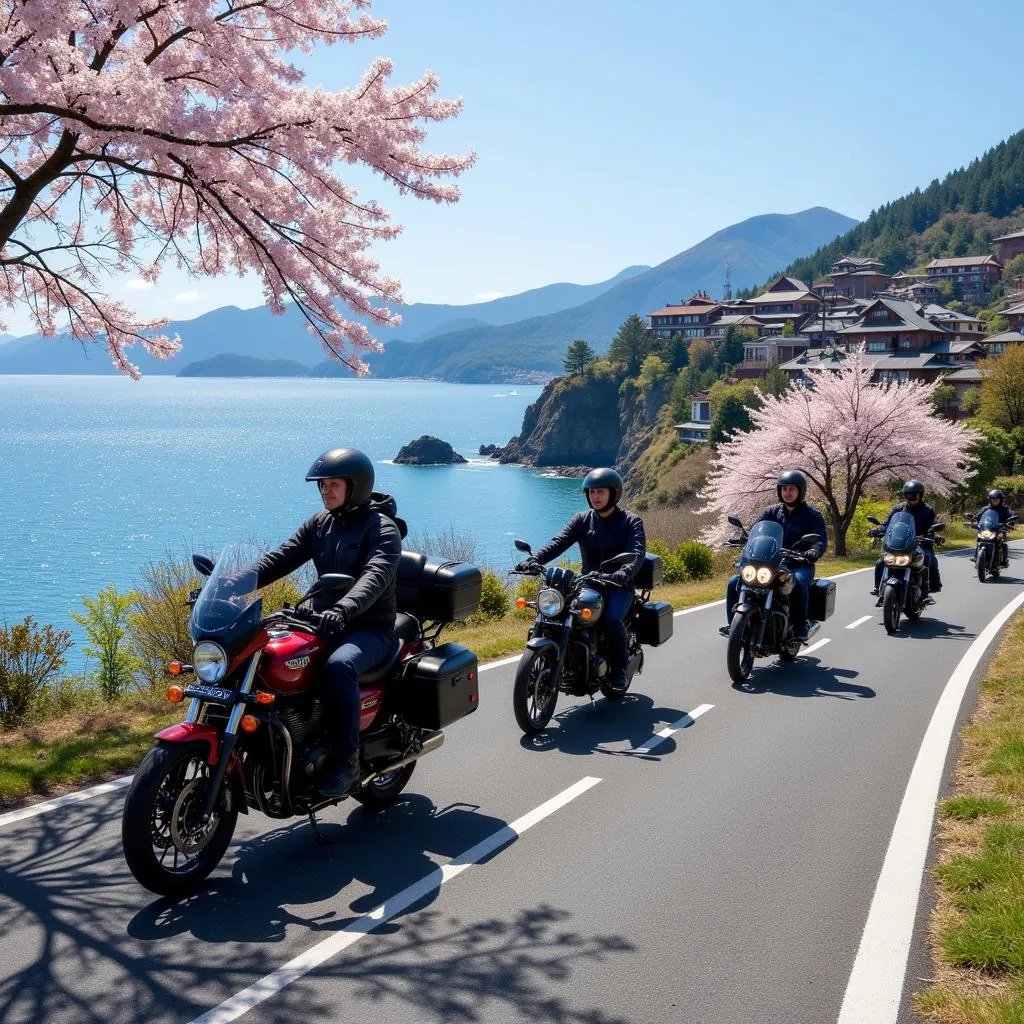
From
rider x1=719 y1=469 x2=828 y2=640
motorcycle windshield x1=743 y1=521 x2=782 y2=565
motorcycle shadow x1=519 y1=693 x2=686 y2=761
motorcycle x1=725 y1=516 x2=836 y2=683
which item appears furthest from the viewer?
rider x1=719 y1=469 x2=828 y2=640

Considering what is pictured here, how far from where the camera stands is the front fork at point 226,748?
14.8 feet

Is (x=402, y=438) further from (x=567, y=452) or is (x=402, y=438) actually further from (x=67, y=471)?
(x=67, y=471)

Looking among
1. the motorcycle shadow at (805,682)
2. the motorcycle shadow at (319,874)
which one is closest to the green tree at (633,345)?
the motorcycle shadow at (805,682)

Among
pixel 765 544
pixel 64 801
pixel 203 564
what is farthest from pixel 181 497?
pixel 203 564

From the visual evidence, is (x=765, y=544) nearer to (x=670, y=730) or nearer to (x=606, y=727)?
(x=670, y=730)

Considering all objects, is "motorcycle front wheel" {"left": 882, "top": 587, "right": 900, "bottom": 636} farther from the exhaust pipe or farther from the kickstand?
the kickstand

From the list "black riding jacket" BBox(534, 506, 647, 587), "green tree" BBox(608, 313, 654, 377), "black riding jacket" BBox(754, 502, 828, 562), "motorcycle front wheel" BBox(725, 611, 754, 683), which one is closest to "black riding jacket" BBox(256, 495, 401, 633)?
"black riding jacket" BBox(534, 506, 647, 587)

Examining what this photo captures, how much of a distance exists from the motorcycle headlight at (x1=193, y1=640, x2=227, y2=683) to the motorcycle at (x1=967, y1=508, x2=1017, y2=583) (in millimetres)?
19736

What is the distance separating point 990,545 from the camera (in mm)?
20969

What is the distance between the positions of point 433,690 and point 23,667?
631cm

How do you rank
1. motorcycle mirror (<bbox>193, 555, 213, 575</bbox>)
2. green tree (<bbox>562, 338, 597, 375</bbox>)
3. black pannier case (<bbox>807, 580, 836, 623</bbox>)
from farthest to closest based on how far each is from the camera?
green tree (<bbox>562, 338, 597, 375</bbox>) → black pannier case (<bbox>807, 580, 836, 623</bbox>) → motorcycle mirror (<bbox>193, 555, 213, 575</bbox>)

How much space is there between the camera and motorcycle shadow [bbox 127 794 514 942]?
171 inches

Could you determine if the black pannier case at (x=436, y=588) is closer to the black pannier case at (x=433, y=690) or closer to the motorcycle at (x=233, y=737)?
the black pannier case at (x=433, y=690)

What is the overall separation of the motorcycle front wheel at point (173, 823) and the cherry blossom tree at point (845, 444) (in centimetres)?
3059
